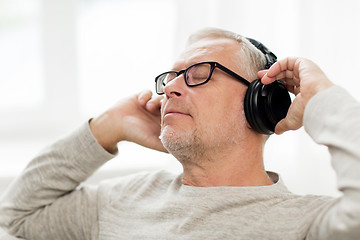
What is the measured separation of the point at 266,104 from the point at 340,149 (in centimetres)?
29

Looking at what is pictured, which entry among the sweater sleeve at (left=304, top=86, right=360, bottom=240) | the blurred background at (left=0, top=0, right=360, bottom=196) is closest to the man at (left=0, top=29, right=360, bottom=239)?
the sweater sleeve at (left=304, top=86, right=360, bottom=240)

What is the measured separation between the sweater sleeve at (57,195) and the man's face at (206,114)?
0.35m

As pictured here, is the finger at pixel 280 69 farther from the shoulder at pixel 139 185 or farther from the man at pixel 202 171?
the shoulder at pixel 139 185

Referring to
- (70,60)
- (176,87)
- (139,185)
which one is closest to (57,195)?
(139,185)

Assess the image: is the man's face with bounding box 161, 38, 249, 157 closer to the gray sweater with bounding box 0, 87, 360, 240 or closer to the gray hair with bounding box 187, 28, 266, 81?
the gray hair with bounding box 187, 28, 266, 81

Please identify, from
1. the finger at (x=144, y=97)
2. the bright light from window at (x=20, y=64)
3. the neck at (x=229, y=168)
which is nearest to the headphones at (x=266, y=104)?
the neck at (x=229, y=168)

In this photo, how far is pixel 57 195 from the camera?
156cm

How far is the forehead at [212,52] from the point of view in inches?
53.0

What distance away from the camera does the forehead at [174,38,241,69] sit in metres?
1.35

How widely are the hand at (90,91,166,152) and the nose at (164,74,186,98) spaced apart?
0.26m

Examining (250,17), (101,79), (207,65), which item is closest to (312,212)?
(207,65)

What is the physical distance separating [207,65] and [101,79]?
1542 mm

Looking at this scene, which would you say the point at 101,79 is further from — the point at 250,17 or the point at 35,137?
the point at 250,17

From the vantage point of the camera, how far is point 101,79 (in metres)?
2.75
